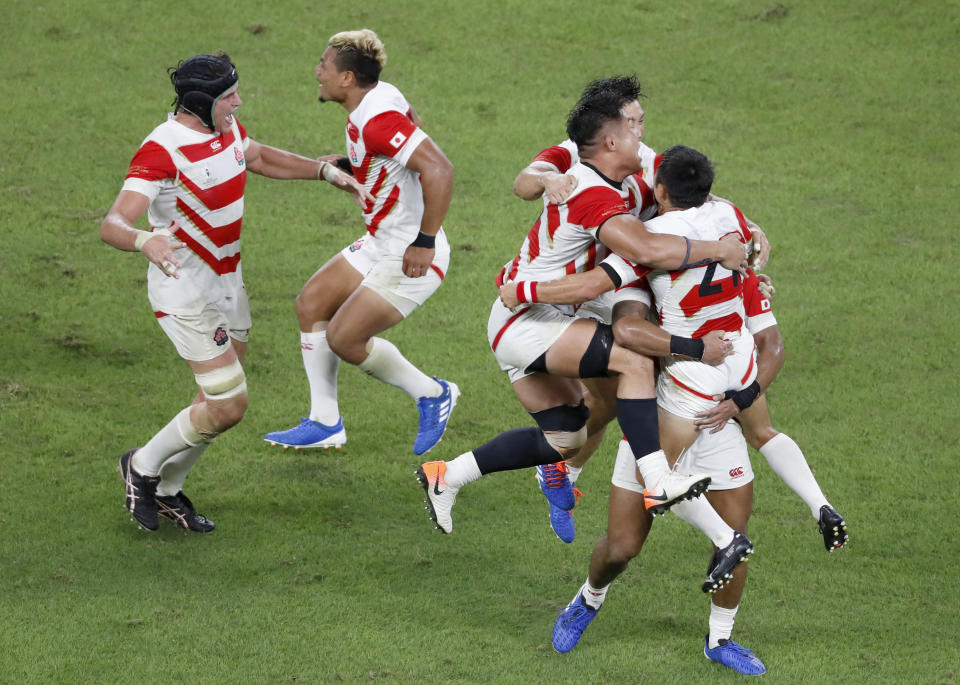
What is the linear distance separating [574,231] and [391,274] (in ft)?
5.41

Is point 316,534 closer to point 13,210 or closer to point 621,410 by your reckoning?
point 621,410

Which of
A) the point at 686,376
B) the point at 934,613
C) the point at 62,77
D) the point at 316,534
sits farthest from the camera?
the point at 62,77

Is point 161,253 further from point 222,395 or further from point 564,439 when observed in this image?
point 564,439

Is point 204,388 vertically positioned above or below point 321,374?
above

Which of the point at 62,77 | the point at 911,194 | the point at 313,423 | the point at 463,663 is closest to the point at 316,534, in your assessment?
A: the point at 313,423

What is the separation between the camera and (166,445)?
6.57m

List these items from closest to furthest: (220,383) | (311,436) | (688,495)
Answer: (688,495) < (220,383) < (311,436)

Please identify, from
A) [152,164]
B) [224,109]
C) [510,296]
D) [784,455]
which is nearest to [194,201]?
[152,164]

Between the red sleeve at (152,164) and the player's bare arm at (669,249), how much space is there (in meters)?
2.24

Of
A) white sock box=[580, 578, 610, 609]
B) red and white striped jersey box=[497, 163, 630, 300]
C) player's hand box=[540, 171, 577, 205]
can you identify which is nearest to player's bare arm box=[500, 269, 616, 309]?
red and white striped jersey box=[497, 163, 630, 300]

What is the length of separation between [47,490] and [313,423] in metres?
1.53

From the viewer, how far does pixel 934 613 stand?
6.10 m

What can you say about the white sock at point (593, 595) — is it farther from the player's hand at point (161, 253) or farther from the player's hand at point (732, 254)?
the player's hand at point (161, 253)

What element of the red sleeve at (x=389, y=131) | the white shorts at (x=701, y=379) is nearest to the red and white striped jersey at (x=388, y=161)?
the red sleeve at (x=389, y=131)
